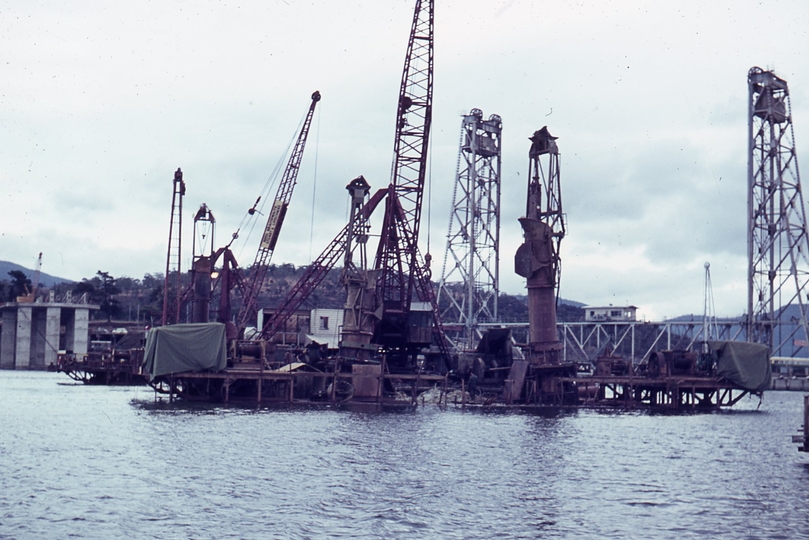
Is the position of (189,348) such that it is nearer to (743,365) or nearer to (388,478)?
(388,478)

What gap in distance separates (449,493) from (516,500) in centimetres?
222

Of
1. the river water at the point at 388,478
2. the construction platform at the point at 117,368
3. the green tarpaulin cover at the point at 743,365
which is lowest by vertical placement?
the river water at the point at 388,478

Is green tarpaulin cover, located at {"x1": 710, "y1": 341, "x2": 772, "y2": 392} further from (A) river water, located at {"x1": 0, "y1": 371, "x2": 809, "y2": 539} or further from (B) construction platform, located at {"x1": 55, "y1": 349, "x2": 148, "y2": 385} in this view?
(B) construction platform, located at {"x1": 55, "y1": 349, "x2": 148, "y2": 385}

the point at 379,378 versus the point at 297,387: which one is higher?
the point at 379,378

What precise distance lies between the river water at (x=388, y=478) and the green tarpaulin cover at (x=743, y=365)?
1174cm

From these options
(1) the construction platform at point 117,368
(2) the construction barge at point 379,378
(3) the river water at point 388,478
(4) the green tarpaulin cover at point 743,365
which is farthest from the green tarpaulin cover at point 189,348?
(1) the construction platform at point 117,368

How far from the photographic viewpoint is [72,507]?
27328mm

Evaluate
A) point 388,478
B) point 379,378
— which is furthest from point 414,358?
point 388,478

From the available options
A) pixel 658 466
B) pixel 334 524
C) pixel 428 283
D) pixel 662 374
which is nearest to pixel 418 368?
pixel 428 283

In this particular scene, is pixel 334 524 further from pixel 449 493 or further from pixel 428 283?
pixel 428 283

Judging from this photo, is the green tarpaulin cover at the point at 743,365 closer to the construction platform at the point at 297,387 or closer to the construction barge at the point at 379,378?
the construction barge at the point at 379,378

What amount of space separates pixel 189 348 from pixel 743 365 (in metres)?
39.2

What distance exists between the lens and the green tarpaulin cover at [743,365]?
69625 millimetres

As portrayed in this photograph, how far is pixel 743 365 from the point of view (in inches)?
2753
